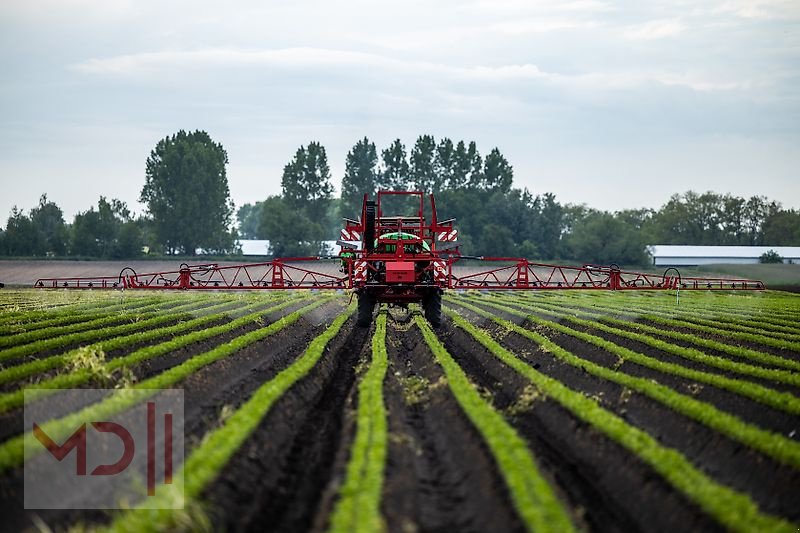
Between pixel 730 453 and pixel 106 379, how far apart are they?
1027 cm

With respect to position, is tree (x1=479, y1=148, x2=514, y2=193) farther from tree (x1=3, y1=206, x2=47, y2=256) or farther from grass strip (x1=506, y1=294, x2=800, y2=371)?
grass strip (x1=506, y1=294, x2=800, y2=371)

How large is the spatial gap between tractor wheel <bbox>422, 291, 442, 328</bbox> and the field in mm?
1968

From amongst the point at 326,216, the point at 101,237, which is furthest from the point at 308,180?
the point at 101,237

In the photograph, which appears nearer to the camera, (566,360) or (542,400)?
(542,400)

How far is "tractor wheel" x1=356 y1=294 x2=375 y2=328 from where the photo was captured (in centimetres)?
2435

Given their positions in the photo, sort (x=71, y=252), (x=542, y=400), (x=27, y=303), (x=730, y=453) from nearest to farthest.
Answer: (x=730, y=453) → (x=542, y=400) → (x=27, y=303) → (x=71, y=252)

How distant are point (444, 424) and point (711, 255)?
322 feet

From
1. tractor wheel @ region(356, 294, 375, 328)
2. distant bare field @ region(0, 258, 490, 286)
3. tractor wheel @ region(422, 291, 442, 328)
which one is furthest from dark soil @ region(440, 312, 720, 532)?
distant bare field @ region(0, 258, 490, 286)

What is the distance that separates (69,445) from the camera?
32.9 feet

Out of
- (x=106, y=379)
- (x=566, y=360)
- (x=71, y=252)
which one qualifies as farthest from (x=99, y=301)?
(x=71, y=252)

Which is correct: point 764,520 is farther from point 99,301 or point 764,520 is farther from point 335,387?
point 99,301

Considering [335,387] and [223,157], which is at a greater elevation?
[223,157]

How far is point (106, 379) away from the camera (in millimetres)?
13789

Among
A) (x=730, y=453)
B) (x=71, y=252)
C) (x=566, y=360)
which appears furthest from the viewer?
(x=71, y=252)
